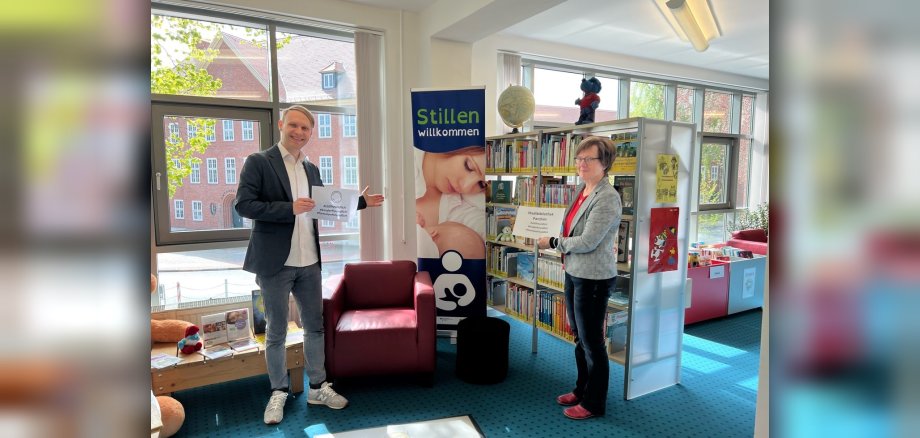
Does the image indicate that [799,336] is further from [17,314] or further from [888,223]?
[17,314]

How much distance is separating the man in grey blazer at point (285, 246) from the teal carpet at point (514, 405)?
174mm

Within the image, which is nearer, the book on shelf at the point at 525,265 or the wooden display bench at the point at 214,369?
the wooden display bench at the point at 214,369

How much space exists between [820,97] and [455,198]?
12.3 feet

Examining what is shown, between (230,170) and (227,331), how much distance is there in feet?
5.10

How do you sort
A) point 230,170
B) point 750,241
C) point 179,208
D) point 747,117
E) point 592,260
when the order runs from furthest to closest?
point 747,117
point 750,241
point 230,170
point 179,208
point 592,260

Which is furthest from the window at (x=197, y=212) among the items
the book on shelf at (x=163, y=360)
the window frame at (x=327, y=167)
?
the book on shelf at (x=163, y=360)

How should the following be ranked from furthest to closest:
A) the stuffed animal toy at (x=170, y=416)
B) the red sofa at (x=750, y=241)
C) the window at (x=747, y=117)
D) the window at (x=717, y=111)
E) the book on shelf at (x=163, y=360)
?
the window at (x=747, y=117) < the window at (x=717, y=111) < the red sofa at (x=750, y=241) < the book on shelf at (x=163, y=360) < the stuffed animal toy at (x=170, y=416)

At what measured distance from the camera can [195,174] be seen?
3945mm

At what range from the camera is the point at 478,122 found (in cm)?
386

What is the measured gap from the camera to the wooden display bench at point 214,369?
2790mm

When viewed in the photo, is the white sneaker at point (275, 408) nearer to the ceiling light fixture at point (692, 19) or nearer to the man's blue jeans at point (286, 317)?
the man's blue jeans at point (286, 317)

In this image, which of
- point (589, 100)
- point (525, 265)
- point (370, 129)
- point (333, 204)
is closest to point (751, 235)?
point (525, 265)

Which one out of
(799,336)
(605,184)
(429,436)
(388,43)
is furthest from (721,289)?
(799,336)

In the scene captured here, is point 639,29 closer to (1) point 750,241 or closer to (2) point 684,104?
(2) point 684,104
